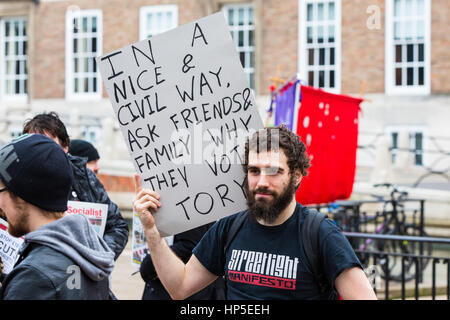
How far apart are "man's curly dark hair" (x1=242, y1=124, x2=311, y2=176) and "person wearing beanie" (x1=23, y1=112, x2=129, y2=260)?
3.76 ft

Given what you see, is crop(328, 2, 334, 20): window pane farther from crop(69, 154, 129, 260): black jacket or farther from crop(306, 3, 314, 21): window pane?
crop(69, 154, 129, 260): black jacket

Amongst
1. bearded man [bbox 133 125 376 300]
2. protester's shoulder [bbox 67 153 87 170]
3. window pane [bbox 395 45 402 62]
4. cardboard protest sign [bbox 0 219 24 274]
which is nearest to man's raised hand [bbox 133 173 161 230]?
bearded man [bbox 133 125 376 300]

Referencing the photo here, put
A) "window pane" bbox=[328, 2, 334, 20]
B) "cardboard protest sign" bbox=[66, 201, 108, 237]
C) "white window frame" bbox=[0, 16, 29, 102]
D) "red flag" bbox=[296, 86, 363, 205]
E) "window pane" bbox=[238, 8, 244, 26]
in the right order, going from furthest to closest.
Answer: "white window frame" bbox=[0, 16, 29, 102], "window pane" bbox=[238, 8, 244, 26], "window pane" bbox=[328, 2, 334, 20], "red flag" bbox=[296, 86, 363, 205], "cardboard protest sign" bbox=[66, 201, 108, 237]

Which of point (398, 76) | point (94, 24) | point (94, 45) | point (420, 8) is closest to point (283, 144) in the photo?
point (398, 76)

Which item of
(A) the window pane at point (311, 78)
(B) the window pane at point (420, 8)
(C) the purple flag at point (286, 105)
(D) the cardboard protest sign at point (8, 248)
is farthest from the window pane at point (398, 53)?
(D) the cardboard protest sign at point (8, 248)

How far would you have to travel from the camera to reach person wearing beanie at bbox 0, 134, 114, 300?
5.52 ft

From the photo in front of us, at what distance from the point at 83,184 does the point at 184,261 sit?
744 millimetres

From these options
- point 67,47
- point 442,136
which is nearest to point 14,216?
point 442,136

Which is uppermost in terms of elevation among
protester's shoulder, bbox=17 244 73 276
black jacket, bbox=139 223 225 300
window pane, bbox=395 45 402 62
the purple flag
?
window pane, bbox=395 45 402 62

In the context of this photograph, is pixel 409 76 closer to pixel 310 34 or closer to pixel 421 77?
pixel 421 77

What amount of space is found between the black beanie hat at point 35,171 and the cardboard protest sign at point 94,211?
106cm

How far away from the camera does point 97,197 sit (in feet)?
10.4

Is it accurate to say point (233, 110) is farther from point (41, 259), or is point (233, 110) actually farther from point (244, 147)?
point (41, 259)

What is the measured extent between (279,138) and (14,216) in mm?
1068
